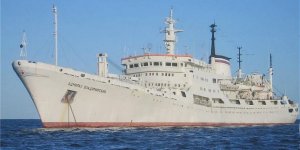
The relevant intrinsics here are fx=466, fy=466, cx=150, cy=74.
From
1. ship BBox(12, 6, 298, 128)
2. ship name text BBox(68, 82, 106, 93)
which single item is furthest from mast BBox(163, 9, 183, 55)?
ship name text BBox(68, 82, 106, 93)

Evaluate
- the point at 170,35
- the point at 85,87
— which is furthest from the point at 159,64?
the point at 85,87

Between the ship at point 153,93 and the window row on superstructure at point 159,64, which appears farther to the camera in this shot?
the window row on superstructure at point 159,64

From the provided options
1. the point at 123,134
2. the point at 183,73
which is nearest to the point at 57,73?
the point at 123,134

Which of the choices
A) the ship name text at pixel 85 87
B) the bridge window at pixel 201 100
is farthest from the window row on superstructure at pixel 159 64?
the ship name text at pixel 85 87

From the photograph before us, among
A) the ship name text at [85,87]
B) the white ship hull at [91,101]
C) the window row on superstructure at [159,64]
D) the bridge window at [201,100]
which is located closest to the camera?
the white ship hull at [91,101]

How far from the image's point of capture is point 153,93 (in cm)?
4194

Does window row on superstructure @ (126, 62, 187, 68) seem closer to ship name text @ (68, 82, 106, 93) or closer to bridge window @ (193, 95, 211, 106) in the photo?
bridge window @ (193, 95, 211, 106)

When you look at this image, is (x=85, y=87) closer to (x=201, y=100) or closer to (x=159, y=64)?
(x=159, y=64)

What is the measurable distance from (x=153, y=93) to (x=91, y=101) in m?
5.87

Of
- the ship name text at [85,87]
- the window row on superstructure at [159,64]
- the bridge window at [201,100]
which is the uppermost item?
the window row on superstructure at [159,64]

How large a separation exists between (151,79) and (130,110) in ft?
21.1

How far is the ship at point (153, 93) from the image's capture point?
1513 inches

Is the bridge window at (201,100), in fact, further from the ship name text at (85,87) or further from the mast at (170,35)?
the ship name text at (85,87)

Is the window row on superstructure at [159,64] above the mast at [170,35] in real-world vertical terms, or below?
below
